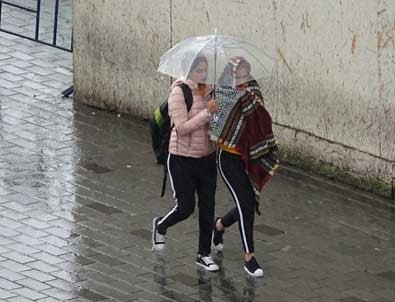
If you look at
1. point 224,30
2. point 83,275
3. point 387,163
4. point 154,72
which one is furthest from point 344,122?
point 83,275

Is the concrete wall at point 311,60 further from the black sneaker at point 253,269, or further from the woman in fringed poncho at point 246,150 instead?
the black sneaker at point 253,269

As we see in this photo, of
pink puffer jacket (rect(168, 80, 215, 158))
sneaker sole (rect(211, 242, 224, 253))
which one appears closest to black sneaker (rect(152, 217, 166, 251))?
sneaker sole (rect(211, 242, 224, 253))

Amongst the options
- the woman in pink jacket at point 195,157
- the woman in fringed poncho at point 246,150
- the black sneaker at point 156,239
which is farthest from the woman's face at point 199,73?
the black sneaker at point 156,239

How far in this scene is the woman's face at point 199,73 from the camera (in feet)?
30.9

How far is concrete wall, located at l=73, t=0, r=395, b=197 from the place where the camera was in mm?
11469

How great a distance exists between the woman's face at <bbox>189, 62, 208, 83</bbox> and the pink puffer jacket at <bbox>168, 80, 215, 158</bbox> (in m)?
0.14

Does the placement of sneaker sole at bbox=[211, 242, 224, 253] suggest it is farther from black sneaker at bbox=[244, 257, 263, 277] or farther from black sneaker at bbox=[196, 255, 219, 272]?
black sneaker at bbox=[244, 257, 263, 277]

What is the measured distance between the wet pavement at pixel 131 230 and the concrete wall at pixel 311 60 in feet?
1.14

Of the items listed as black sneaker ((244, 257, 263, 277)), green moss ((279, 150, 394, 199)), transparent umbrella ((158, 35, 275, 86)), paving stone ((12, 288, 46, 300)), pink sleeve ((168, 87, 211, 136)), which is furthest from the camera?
green moss ((279, 150, 394, 199))

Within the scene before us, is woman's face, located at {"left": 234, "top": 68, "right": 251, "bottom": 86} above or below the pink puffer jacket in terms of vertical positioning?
above

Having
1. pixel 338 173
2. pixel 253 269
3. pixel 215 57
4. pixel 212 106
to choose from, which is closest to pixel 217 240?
pixel 253 269

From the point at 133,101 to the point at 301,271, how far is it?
172 inches

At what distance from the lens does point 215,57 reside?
9.43 meters

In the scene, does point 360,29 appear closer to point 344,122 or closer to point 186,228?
point 344,122
